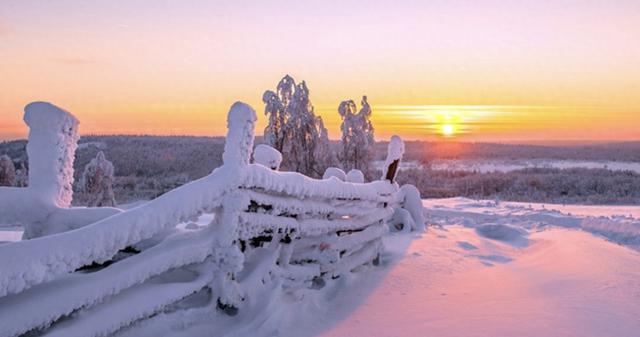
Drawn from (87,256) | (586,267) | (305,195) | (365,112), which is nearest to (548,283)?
(586,267)

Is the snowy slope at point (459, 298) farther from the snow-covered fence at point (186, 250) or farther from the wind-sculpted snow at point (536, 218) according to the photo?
the wind-sculpted snow at point (536, 218)

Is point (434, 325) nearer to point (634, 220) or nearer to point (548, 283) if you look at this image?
point (548, 283)

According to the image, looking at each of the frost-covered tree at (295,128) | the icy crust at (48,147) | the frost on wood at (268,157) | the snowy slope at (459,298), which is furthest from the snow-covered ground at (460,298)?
the frost-covered tree at (295,128)

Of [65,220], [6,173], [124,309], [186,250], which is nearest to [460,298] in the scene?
[186,250]

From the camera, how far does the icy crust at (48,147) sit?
390cm

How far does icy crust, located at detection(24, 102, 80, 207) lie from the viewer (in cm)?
390

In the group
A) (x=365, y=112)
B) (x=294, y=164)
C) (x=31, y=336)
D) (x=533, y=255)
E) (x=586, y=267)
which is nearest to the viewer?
(x=31, y=336)

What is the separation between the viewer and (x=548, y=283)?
230 inches

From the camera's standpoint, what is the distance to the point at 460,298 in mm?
5156

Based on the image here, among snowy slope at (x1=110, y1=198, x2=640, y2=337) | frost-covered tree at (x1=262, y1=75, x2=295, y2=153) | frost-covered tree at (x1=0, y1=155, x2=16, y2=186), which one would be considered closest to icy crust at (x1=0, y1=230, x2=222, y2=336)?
snowy slope at (x1=110, y1=198, x2=640, y2=337)

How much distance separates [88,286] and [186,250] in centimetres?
76

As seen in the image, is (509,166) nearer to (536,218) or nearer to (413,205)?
(536,218)

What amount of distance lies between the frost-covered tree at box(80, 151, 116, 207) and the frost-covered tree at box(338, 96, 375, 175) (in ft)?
31.0

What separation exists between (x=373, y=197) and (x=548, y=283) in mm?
2324
